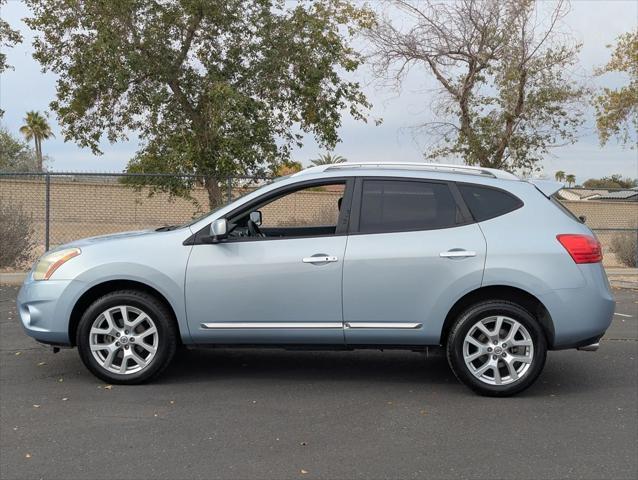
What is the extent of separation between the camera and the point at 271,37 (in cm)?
1545

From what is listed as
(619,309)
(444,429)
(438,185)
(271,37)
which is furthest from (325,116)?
(444,429)

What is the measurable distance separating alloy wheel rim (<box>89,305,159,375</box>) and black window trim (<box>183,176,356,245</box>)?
75cm

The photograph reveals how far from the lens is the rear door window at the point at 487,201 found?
5.59 meters

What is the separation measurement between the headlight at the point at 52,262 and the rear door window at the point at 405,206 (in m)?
2.40

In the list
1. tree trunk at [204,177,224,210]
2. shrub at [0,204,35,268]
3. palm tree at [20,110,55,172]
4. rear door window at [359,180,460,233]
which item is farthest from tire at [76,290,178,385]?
palm tree at [20,110,55,172]

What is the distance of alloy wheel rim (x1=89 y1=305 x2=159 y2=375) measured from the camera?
5.56 metres

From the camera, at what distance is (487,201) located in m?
5.63

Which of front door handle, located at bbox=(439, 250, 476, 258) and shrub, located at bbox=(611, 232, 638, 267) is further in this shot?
shrub, located at bbox=(611, 232, 638, 267)

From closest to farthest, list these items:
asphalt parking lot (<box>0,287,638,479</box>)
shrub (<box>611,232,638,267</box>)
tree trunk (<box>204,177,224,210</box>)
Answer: asphalt parking lot (<box>0,287,638,479</box>) < tree trunk (<box>204,177,224,210</box>) < shrub (<box>611,232,638,267</box>)

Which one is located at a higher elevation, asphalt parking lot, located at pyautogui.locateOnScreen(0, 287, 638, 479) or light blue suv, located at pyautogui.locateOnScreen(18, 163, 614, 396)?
light blue suv, located at pyautogui.locateOnScreen(18, 163, 614, 396)

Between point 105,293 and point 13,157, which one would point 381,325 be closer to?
point 105,293

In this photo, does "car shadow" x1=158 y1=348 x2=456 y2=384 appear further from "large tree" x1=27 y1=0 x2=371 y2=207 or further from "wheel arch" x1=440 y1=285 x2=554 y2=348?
"large tree" x1=27 y1=0 x2=371 y2=207

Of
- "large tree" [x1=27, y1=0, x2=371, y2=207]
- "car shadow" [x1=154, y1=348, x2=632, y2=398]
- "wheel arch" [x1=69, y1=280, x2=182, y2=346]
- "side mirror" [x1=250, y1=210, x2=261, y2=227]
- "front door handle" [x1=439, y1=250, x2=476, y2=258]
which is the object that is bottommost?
"car shadow" [x1=154, y1=348, x2=632, y2=398]

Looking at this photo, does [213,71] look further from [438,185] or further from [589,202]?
[589,202]
